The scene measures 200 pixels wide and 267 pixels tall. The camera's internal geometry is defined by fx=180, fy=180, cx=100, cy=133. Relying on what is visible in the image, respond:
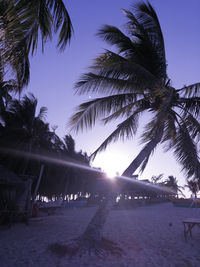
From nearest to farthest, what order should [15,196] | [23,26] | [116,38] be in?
[23,26] < [116,38] < [15,196]

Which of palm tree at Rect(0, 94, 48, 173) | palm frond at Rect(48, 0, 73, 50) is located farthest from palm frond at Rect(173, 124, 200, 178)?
palm tree at Rect(0, 94, 48, 173)

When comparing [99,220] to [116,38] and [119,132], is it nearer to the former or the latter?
[119,132]

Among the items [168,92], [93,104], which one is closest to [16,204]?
[93,104]

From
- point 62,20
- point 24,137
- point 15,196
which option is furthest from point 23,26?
point 24,137

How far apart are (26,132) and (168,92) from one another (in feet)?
46.2

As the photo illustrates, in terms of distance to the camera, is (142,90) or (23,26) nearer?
(23,26)

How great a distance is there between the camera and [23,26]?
98.7 inches

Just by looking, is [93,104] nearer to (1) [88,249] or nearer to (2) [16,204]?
(1) [88,249]

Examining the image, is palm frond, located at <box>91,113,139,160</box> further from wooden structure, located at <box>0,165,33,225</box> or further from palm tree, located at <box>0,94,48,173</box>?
palm tree, located at <box>0,94,48,173</box>

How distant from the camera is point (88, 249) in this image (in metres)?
4.90

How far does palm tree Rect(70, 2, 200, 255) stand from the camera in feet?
18.7

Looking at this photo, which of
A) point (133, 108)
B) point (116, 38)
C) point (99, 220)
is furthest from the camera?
point (133, 108)

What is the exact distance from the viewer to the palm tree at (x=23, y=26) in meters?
2.41

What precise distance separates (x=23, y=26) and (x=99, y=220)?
501cm
